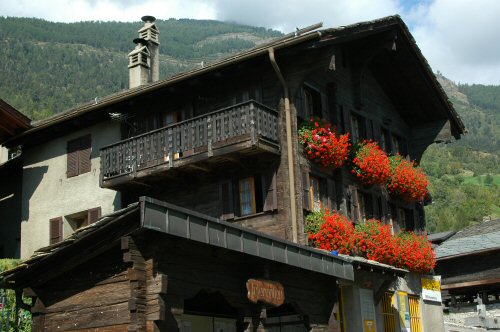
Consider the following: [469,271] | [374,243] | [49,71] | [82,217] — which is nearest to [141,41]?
[82,217]

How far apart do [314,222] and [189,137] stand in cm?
423

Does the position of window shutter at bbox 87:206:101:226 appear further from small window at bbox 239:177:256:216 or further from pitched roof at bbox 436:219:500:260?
pitched roof at bbox 436:219:500:260

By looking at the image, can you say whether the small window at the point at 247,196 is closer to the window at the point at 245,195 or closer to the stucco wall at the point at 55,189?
the window at the point at 245,195

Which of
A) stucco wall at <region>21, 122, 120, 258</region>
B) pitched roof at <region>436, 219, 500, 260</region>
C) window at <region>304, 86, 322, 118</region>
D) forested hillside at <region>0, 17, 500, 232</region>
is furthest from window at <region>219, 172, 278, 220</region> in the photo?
forested hillside at <region>0, 17, 500, 232</region>

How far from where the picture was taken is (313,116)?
2259cm

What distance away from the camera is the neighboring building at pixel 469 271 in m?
32.0

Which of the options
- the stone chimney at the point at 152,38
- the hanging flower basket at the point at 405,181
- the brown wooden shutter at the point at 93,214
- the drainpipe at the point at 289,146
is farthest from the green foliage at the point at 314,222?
the stone chimney at the point at 152,38

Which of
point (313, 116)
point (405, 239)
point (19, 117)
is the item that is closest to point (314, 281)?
point (313, 116)

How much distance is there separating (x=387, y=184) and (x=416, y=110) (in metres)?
4.42

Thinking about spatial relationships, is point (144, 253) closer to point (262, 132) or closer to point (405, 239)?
point (262, 132)

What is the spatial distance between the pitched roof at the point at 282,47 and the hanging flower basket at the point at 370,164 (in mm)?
3567

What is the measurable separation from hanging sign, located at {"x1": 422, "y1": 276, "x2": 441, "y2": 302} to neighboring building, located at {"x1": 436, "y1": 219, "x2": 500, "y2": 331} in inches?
212

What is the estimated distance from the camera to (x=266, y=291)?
1380cm

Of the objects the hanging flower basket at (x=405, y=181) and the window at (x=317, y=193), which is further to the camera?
the hanging flower basket at (x=405, y=181)
